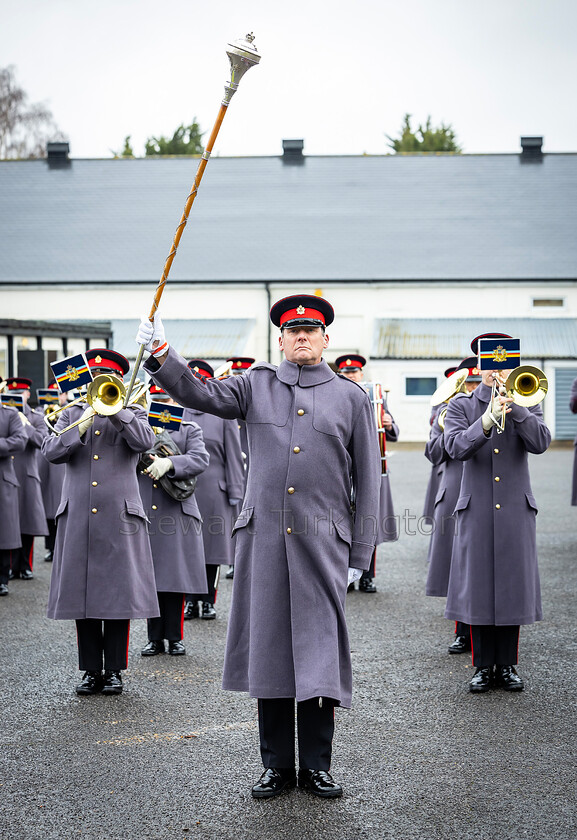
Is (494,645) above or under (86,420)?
under

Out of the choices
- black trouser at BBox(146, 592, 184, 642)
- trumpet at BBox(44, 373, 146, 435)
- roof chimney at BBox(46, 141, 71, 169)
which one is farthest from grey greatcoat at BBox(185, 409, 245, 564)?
roof chimney at BBox(46, 141, 71, 169)

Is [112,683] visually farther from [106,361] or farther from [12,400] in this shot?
[12,400]

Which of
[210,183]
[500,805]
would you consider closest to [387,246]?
[210,183]

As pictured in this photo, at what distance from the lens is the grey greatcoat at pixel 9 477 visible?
10.1 metres

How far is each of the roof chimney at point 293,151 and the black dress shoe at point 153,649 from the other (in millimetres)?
34238

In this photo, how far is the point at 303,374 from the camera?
4.78m

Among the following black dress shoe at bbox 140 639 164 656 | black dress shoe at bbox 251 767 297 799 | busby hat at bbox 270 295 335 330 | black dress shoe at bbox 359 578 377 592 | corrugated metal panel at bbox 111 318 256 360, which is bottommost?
black dress shoe at bbox 359 578 377 592

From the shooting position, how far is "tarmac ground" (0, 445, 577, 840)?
4.24m

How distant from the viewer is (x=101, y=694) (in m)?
6.22

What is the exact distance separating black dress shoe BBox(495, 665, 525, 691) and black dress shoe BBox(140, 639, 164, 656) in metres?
2.42

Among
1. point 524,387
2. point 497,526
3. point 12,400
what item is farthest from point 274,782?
point 12,400

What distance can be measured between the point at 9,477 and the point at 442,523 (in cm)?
486

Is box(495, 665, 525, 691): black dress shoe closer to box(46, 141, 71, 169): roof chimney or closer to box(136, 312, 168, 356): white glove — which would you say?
box(136, 312, 168, 356): white glove

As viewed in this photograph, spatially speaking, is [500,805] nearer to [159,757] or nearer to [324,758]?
[324,758]
